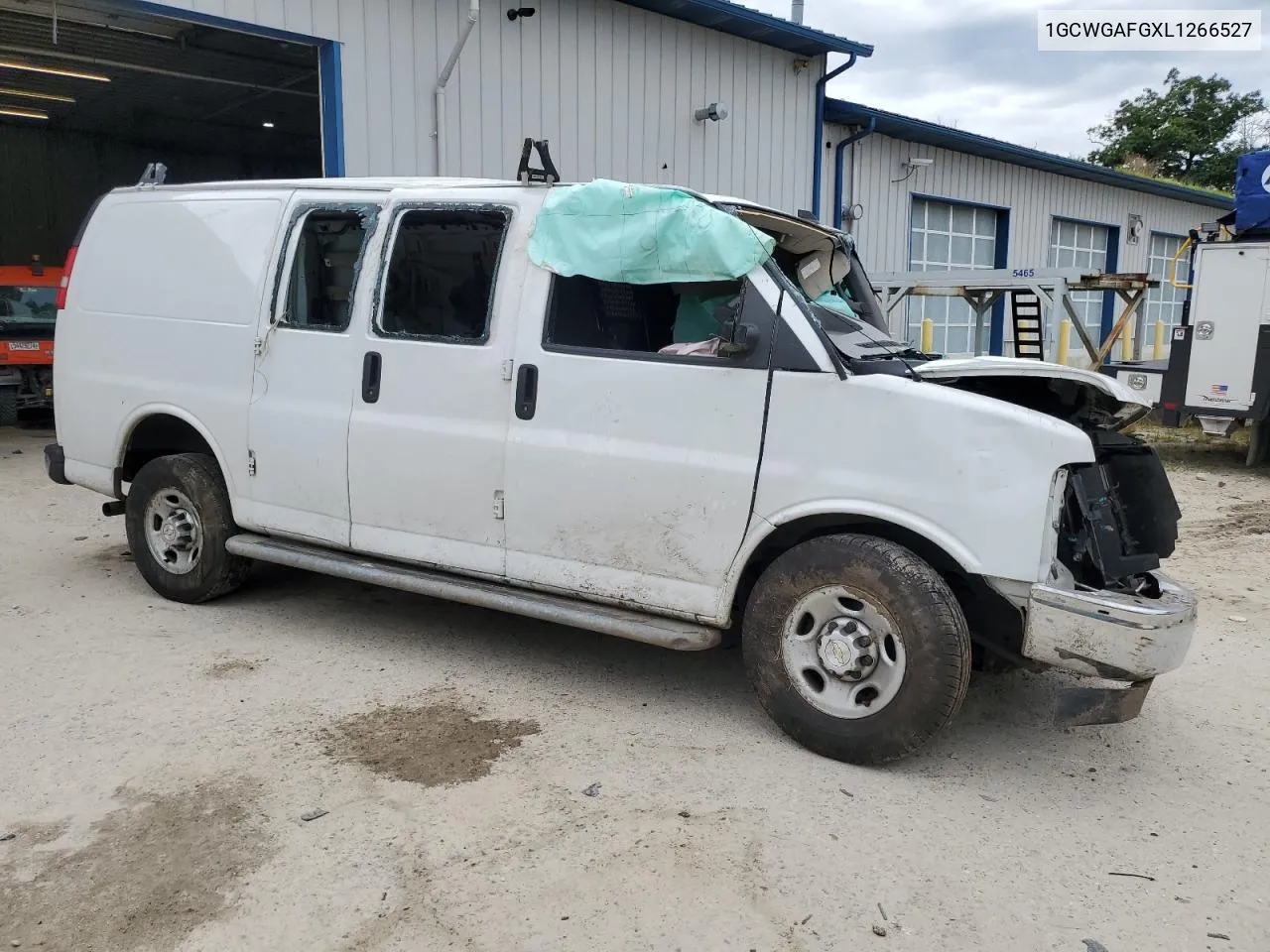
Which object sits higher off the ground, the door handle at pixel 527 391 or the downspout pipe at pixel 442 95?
the downspout pipe at pixel 442 95

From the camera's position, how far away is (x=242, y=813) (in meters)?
→ 3.43

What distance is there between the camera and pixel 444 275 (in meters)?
4.68

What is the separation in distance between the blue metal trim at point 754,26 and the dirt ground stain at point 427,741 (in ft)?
30.3

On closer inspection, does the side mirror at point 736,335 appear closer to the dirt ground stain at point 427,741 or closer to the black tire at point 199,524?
the dirt ground stain at point 427,741

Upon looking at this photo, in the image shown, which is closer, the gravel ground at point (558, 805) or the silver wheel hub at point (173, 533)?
the gravel ground at point (558, 805)

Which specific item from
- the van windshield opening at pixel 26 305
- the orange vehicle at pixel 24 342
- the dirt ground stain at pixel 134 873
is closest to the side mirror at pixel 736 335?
the dirt ground stain at pixel 134 873

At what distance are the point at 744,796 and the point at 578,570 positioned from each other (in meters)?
1.20

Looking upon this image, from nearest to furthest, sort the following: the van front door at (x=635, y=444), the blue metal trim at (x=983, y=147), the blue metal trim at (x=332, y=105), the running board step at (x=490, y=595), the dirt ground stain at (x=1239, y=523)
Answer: the van front door at (x=635, y=444), the running board step at (x=490, y=595), the dirt ground stain at (x=1239, y=523), the blue metal trim at (x=332, y=105), the blue metal trim at (x=983, y=147)

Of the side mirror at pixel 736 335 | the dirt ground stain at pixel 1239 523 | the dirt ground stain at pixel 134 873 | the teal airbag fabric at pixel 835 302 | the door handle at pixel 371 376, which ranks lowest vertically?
the dirt ground stain at pixel 134 873

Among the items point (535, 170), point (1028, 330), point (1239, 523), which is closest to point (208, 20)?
point (535, 170)

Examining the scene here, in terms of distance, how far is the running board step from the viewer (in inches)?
161

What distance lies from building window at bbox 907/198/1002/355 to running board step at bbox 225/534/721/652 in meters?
14.1

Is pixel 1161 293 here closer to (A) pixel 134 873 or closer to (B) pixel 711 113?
(B) pixel 711 113

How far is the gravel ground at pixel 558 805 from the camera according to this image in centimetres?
→ 289
